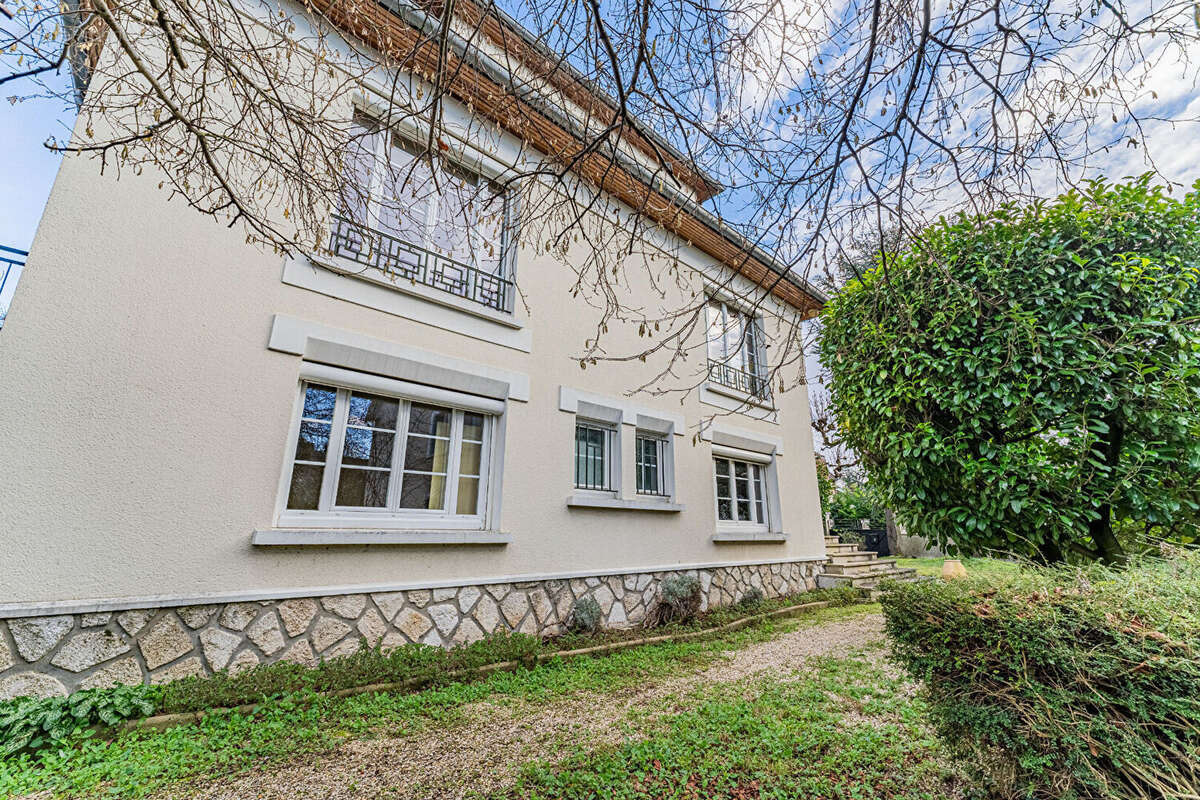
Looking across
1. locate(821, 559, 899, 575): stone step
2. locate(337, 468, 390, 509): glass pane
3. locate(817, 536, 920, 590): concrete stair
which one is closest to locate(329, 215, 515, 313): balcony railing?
locate(337, 468, 390, 509): glass pane

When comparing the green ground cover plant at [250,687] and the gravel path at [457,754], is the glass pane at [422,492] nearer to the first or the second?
the green ground cover plant at [250,687]

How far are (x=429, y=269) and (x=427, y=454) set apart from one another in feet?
6.92

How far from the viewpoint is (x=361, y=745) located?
127 inches

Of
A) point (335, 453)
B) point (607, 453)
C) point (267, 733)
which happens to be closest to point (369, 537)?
point (335, 453)

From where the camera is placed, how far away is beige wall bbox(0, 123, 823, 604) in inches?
135

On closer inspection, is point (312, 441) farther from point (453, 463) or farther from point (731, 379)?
point (731, 379)

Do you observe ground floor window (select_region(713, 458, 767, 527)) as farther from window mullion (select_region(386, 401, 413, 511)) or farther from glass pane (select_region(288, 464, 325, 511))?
glass pane (select_region(288, 464, 325, 511))

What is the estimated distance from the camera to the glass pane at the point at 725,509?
330 inches

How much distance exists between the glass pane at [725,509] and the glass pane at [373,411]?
5.64 m

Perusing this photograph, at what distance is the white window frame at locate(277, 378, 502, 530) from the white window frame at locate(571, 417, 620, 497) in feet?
4.36

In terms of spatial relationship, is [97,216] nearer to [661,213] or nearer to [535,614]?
[661,213]

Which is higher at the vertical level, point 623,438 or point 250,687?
point 623,438

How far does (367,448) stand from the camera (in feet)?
15.9

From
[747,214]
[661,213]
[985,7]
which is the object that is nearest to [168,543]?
[661,213]
